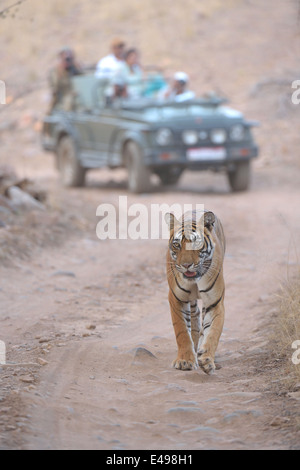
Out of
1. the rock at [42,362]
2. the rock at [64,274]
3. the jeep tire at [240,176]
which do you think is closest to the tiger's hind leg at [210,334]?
the rock at [42,362]

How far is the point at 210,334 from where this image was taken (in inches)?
189

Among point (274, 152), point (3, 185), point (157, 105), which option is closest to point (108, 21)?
point (274, 152)

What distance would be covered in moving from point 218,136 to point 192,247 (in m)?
8.07

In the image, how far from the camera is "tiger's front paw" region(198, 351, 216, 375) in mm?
4727

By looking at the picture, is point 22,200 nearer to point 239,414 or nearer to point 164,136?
point 164,136

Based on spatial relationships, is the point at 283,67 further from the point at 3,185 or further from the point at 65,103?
the point at 3,185

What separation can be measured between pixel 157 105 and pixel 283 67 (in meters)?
9.63

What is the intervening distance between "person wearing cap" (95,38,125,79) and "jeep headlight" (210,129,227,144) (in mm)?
2214

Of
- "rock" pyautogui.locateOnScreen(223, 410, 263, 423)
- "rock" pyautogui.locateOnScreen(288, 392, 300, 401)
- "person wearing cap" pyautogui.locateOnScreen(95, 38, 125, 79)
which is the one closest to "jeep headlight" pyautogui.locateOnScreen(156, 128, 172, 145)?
"person wearing cap" pyautogui.locateOnScreen(95, 38, 125, 79)

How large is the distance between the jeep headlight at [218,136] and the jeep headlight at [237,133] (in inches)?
5.7

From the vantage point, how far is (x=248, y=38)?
2412 centimetres

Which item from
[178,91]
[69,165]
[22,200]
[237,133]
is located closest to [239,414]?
[22,200]

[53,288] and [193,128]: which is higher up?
[193,128]

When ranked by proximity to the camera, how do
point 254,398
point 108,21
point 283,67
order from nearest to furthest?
1. point 254,398
2. point 283,67
3. point 108,21
